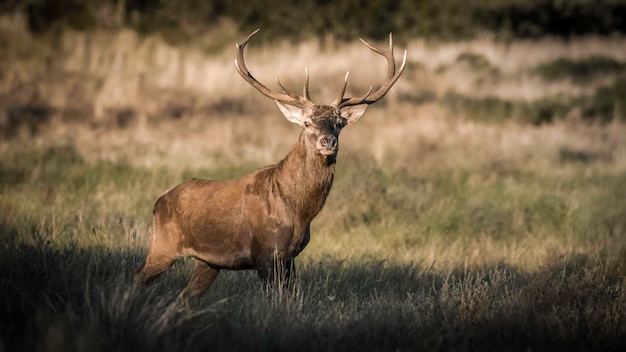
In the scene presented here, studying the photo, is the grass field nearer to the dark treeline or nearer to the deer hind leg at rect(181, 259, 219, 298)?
the deer hind leg at rect(181, 259, 219, 298)

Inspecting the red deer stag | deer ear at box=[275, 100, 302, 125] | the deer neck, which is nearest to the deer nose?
the red deer stag

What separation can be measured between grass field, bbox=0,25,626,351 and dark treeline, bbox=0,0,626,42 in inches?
163

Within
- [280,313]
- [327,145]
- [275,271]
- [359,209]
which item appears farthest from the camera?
[359,209]

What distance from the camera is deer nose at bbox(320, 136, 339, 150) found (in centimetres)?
857

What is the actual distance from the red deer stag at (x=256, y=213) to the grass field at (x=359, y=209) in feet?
1.05

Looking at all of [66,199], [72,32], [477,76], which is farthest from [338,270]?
[72,32]

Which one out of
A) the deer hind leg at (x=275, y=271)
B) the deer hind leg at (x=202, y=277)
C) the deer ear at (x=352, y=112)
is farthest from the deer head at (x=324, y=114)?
the deer hind leg at (x=202, y=277)

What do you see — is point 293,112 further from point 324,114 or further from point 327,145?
point 327,145

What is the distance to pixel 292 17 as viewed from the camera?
34.8 metres

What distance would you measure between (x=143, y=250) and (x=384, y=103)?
14676mm

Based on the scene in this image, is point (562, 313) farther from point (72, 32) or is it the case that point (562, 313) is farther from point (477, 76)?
point (72, 32)

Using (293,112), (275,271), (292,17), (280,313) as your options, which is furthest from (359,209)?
(292,17)

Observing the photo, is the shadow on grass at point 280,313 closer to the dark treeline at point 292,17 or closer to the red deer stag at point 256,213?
the red deer stag at point 256,213

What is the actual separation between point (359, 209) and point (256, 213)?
6.26 metres
